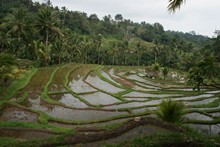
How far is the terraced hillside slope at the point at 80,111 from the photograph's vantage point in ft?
29.2

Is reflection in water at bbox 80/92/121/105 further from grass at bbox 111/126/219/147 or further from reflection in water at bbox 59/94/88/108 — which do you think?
grass at bbox 111/126/219/147

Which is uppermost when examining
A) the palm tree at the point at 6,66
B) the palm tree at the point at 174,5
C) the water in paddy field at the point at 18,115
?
the palm tree at the point at 174,5

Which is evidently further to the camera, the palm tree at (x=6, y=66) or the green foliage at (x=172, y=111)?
the palm tree at (x=6, y=66)

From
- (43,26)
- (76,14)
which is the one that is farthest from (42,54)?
(76,14)

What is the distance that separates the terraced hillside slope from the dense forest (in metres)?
2.16

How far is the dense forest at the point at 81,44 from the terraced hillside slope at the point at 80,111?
2159mm

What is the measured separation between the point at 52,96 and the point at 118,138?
10.0 m

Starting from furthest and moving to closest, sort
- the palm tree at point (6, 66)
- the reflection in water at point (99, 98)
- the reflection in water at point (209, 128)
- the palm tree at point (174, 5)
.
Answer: the reflection in water at point (99, 98)
the palm tree at point (6, 66)
the reflection in water at point (209, 128)
the palm tree at point (174, 5)

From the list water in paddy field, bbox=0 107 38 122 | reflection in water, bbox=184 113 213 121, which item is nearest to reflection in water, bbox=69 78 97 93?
water in paddy field, bbox=0 107 38 122

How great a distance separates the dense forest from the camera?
1153 inches

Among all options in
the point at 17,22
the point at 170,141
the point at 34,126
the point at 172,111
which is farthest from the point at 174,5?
the point at 17,22

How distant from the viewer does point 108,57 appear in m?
57.3

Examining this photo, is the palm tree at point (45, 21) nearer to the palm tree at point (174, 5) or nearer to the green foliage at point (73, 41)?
the green foliage at point (73, 41)

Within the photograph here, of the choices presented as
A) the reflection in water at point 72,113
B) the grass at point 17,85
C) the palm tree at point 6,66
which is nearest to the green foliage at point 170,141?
the reflection in water at point 72,113
